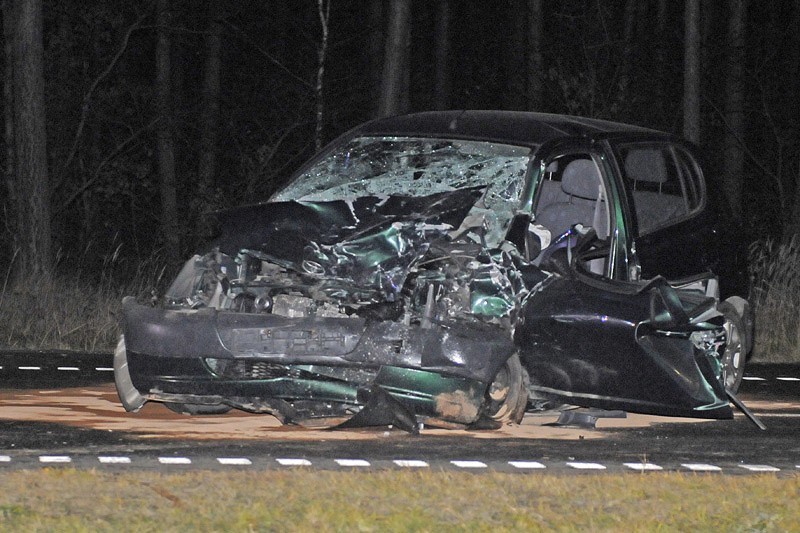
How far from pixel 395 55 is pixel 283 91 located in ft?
62.8

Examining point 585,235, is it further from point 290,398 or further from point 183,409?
point 183,409

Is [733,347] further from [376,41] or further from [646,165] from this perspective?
[376,41]

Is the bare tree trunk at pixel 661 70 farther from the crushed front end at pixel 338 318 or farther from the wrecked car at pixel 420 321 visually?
the crushed front end at pixel 338 318

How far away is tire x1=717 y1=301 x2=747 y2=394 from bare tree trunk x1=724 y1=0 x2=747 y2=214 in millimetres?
19607

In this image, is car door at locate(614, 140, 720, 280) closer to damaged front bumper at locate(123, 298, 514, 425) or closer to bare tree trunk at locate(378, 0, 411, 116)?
damaged front bumper at locate(123, 298, 514, 425)


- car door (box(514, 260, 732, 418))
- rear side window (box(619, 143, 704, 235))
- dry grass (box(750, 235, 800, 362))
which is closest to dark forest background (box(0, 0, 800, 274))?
dry grass (box(750, 235, 800, 362))

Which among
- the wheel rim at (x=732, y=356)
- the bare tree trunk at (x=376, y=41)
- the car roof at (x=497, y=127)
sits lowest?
the wheel rim at (x=732, y=356)

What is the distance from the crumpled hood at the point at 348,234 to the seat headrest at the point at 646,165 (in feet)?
5.74

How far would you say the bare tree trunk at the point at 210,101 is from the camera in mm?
38250

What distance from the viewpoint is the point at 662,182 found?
11344 mm

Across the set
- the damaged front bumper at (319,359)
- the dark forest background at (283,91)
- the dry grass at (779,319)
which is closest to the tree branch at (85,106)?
the dark forest background at (283,91)

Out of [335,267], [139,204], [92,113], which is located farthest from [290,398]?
[139,204]

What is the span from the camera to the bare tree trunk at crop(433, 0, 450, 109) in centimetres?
4416

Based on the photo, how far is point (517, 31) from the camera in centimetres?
4394
